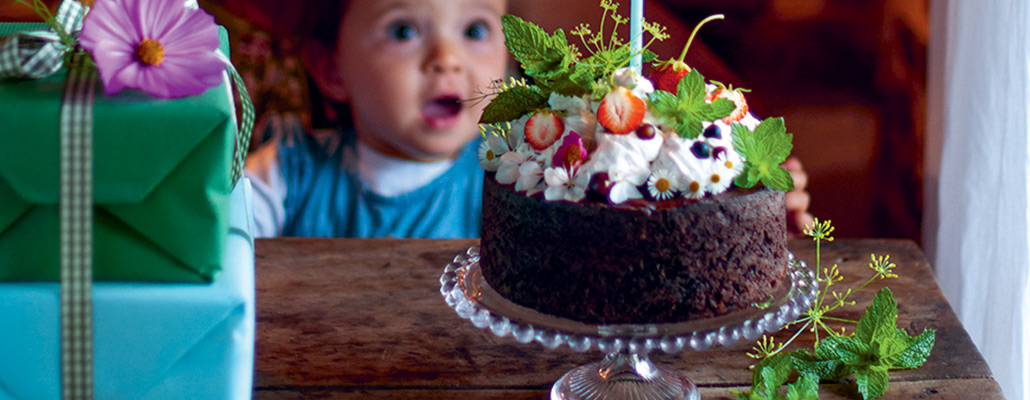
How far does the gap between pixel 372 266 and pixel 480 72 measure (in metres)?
0.68

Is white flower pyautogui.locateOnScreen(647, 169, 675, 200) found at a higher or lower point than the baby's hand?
higher

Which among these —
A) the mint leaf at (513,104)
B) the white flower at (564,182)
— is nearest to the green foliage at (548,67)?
the mint leaf at (513,104)

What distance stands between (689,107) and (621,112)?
74 mm

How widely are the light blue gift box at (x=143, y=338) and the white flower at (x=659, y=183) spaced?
435mm

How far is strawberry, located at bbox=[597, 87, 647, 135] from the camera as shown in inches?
39.7

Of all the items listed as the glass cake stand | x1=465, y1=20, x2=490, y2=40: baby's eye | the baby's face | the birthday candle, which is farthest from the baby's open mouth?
the birthday candle

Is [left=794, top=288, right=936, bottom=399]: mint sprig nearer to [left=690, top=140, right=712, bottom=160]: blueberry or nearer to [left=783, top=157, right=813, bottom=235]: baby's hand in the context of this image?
[left=690, top=140, right=712, bottom=160]: blueberry

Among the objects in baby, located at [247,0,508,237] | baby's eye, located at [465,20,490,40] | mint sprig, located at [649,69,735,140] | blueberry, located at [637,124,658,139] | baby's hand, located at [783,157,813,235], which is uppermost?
mint sprig, located at [649,69,735,140]

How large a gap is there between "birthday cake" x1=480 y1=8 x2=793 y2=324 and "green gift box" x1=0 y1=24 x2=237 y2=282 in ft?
1.08

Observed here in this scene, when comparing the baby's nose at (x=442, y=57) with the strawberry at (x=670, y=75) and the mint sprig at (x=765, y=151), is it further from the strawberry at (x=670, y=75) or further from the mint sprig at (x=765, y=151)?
the mint sprig at (x=765, y=151)

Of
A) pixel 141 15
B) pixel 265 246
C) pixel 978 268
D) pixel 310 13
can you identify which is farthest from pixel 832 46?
pixel 141 15

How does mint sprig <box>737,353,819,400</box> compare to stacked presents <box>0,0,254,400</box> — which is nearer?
stacked presents <box>0,0,254,400</box>

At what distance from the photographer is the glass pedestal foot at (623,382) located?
1118mm

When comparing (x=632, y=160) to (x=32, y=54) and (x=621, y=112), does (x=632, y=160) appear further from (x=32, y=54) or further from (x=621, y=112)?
(x=32, y=54)
